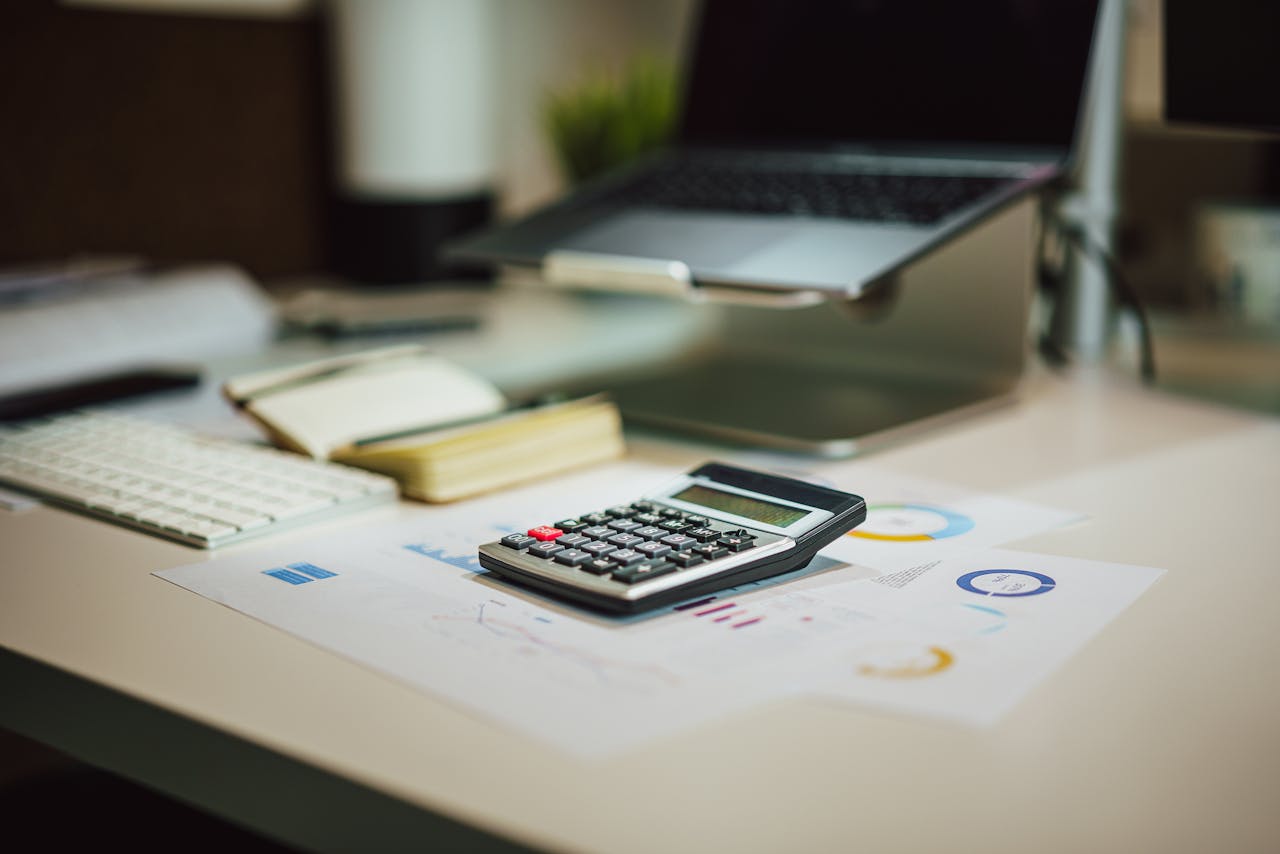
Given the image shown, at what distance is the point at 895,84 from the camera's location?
100cm

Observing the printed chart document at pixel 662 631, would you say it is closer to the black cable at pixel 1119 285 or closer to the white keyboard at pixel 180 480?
the white keyboard at pixel 180 480

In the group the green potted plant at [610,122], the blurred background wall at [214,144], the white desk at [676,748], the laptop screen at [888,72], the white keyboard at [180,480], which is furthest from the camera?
the green potted plant at [610,122]

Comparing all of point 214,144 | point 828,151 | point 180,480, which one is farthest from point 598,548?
point 214,144

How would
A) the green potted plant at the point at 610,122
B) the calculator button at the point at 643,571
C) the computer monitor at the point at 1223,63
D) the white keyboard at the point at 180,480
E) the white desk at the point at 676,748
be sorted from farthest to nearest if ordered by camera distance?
the green potted plant at the point at 610,122, the computer monitor at the point at 1223,63, the white keyboard at the point at 180,480, the calculator button at the point at 643,571, the white desk at the point at 676,748

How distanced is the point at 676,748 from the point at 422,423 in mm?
406

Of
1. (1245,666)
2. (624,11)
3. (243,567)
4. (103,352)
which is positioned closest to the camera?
(1245,666)

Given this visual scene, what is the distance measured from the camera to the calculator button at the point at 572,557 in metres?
0.51

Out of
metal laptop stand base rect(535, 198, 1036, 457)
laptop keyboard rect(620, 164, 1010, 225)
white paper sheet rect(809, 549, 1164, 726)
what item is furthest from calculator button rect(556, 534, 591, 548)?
laptop keyboard rect(620, 164, 1010, 225)

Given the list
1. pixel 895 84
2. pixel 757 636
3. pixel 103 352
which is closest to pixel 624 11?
pixel 895 84

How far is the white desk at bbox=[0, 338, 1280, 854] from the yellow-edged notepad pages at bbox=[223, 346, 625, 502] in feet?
0.50

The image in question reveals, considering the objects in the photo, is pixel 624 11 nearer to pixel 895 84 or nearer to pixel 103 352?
pixel 895 84

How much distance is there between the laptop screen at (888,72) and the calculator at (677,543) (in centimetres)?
47

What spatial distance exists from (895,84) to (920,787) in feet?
2.47

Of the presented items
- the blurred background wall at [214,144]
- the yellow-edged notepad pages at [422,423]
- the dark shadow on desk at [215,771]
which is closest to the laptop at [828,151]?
the yellow-edged notepad pages at [422,423]
